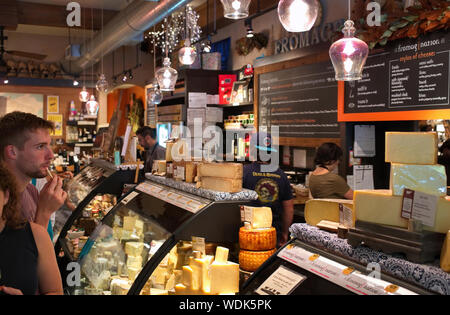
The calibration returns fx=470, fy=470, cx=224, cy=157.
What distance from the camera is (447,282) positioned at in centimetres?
137

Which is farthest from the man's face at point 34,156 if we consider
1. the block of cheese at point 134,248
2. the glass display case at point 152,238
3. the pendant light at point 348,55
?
the pendant light at point 348,55

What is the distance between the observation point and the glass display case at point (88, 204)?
4.07 metres

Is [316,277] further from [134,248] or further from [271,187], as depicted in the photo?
[271,187]

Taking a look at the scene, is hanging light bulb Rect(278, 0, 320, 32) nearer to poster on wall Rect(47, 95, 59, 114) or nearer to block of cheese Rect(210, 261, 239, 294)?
block of cheese Rect(210, 261, 239, 294)

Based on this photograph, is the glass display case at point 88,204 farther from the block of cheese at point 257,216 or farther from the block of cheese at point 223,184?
the block of cheese at point 257,216

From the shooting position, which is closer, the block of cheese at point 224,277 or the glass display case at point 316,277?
the glass display case at point 316,277

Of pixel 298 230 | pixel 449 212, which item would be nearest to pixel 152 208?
pixel 298 230

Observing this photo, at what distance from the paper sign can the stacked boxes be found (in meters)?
0.34

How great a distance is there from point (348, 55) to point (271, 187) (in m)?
1.39

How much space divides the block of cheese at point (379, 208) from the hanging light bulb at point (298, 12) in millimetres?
1242

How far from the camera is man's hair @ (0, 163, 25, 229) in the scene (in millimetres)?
1810

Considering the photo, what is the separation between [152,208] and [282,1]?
155cm

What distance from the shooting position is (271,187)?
3992mm

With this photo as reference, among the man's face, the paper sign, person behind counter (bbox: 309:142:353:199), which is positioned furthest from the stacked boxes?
person behind counter (bbox: 309:142:353:199)
